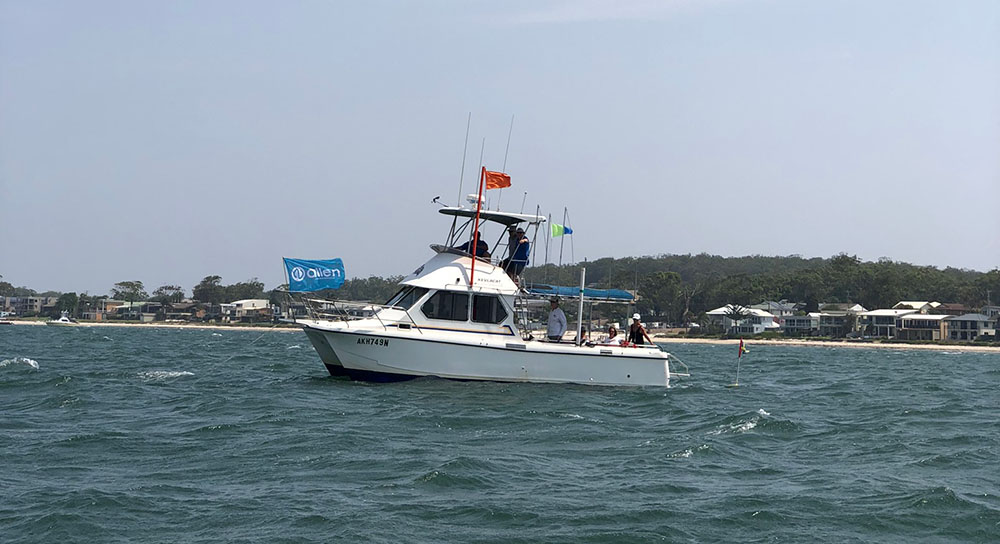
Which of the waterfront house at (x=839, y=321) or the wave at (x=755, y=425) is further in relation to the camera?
the waterfront house at (x=839, y=321)

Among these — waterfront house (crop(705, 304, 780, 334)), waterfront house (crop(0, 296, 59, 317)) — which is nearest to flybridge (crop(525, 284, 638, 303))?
waterfront house (crop(705, 304, 780, 334))

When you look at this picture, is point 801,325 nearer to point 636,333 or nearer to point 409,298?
point 636,333

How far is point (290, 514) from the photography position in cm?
1088

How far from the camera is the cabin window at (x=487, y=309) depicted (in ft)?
81.0

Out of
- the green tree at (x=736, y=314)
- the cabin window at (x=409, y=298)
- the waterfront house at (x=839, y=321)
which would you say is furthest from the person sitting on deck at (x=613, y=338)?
the green tree at (x=736, y=314)

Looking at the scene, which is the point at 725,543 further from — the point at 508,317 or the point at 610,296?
the point at 610,296

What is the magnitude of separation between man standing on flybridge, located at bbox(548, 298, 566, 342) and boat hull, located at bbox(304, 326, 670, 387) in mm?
920

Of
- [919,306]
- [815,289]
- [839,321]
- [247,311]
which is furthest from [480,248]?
[247,311]

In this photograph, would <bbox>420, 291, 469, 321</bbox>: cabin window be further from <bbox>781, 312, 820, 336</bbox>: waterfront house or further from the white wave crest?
<bbox>781, 312, 820, 336</bbox>: waterfront house

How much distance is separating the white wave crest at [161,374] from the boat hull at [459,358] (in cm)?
549

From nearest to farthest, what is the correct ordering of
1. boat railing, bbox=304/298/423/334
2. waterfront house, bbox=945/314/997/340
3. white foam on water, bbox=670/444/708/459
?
white foam on water, bbox=670/444/708/459 < boat railing, bbox=304/298/423/334 < waterfront house, bbox=945/314/997/340

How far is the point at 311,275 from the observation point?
78.4 feet

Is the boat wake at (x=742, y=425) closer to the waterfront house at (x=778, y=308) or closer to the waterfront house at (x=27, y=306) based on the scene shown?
the waterfront house at (x=778, y=308)

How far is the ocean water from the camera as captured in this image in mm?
10664
